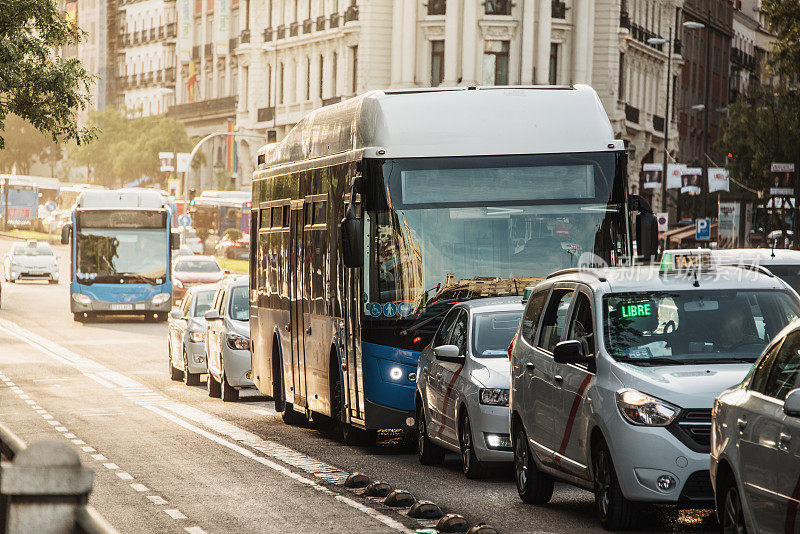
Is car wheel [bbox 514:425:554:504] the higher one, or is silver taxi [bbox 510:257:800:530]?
silver taxi [bbox 510:257:800:530]

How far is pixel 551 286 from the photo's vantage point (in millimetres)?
12289

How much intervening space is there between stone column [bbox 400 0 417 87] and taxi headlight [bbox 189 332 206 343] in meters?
53.7

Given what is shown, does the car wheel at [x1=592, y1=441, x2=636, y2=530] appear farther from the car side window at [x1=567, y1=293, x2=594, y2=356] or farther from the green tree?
the green tree

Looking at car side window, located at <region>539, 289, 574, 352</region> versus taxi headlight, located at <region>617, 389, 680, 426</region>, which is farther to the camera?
car side window, located at <region>539, 289, 574, 352</region>

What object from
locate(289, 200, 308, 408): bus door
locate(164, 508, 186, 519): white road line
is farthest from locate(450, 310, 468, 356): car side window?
locate(289, 200, 308, 408): bus door

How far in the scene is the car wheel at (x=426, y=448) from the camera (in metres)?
15.2

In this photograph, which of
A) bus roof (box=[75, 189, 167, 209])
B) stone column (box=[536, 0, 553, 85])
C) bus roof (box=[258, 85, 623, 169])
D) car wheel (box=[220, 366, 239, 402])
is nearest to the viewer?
bus roof (box=[258, 85, 623, 169])

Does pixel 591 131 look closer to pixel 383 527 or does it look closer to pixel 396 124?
pixel 396 124

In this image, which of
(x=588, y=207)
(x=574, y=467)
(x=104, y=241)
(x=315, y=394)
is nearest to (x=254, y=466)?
(x=315, y=394)

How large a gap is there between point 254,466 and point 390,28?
69195 millimetres

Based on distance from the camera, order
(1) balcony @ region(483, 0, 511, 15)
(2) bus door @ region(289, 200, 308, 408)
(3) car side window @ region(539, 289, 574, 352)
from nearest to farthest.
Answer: (3) car side window @ region(539, 289, 574, 352) < (2) bus door @ region(289, 200, 308, 408) < (1) balcony @ region(483, 0, 511, 15)

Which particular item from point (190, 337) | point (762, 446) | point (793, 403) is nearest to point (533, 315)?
point (762, 446)

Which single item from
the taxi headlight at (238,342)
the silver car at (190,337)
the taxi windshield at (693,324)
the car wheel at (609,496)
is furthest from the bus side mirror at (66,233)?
the car wheel at (609,496)

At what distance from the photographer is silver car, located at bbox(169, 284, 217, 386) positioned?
2772 centimetres
